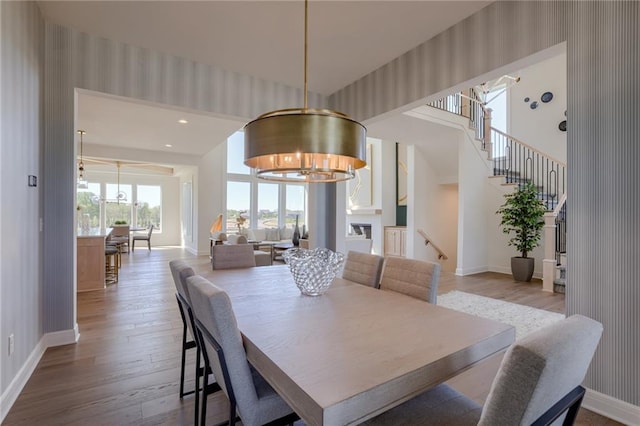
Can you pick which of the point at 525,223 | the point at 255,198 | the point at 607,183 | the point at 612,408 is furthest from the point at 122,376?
the point at 255,198

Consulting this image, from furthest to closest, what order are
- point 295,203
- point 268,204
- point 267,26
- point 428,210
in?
1. point 295,203
2. point 268,204
3. point 428,210
4. point 267,26

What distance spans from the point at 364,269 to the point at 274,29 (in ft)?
7.42

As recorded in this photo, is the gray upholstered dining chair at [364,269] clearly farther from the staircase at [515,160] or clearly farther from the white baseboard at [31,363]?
the staircase at [515,160]

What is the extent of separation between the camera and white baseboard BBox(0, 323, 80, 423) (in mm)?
1885

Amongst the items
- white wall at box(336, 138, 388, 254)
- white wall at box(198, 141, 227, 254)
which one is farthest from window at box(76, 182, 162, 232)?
white wall at box(336, 138, 388, 254)

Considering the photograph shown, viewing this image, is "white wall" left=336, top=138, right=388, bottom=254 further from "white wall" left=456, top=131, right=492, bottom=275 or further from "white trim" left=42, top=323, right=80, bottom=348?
"white trim" left=42, top=323, right=80, bottom=348

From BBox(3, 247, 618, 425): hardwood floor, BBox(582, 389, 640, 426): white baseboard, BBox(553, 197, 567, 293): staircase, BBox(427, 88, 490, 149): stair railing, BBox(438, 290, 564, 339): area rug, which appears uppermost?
BBox(427, 88, 490, 149): stair railing

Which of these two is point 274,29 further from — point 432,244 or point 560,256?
point 432,244

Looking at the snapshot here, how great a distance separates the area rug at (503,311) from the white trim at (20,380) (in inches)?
157

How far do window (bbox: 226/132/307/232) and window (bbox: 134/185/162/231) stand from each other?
10.6ft

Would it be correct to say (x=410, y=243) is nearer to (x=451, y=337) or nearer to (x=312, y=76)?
(x=312, y=76)

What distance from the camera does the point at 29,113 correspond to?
2369mm

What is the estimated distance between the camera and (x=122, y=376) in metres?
2.29

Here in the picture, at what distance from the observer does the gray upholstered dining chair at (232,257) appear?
9.27 feet
